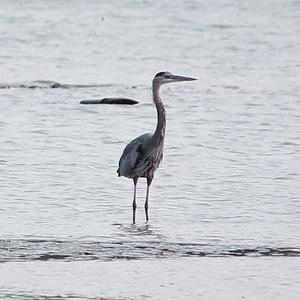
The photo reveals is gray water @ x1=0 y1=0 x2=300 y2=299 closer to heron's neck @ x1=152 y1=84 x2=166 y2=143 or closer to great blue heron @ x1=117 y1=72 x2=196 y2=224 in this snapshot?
great blue heron @ x1=117 y1=72 x2=196 y2=224

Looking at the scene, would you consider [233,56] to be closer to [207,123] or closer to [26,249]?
[207,123]

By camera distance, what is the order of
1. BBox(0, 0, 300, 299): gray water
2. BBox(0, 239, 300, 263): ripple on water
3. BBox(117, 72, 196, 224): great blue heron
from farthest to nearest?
BBox(117, 72, 196, 224): great blue heron
BBox(0, 239, 300, 263): ripple on water
BBox(0, 0, 300, 299): gray water

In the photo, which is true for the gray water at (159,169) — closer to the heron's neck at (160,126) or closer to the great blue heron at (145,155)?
the great blue heron at (145,155)

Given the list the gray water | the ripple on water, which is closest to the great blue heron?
the gray water

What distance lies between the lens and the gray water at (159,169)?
8.78 metres

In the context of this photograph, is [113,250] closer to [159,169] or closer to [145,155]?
[145,155]

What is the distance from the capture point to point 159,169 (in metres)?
13.4

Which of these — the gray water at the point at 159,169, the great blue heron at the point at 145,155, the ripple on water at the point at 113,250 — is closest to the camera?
the gray water at the point at 159,169

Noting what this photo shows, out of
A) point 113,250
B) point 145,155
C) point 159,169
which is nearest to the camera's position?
point 113,250

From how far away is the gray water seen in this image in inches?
346

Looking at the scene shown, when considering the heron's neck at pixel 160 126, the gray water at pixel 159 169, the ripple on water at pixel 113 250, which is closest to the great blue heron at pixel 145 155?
the heron's neck at pixel 160 126

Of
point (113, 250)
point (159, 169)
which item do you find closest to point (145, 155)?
point (159, 169)

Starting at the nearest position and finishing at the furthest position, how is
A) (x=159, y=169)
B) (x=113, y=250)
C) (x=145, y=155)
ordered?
(x=113, y=250)
(x=145, y=155)
(x=159, y=169)

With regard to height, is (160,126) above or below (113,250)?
above
